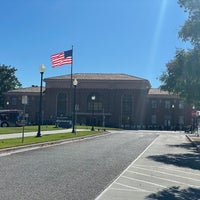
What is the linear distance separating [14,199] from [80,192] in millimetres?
1855

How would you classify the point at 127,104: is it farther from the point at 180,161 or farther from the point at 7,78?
the point at 180,161

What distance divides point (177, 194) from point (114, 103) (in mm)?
99125

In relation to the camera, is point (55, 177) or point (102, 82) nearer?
point (55, 177)

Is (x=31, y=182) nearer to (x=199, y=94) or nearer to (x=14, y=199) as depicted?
(x=14, y=199)

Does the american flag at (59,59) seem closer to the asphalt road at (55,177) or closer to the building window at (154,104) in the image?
the asphalt road at (55,177)

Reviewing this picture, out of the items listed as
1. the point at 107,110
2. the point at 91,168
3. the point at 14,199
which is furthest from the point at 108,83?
the point at 14,199

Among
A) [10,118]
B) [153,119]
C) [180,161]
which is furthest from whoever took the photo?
[153,119]

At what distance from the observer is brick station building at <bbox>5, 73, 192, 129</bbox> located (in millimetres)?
109625

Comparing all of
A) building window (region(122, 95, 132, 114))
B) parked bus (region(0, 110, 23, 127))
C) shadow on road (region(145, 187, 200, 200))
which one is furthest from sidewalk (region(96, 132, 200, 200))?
building window (region(122, 95, 132, 114))

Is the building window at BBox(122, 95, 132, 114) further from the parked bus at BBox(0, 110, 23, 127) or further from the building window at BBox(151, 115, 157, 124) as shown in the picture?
the parked bus at BBox(0, 110, 23, 127)

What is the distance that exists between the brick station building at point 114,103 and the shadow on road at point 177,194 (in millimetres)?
95061

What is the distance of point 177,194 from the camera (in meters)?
11.2

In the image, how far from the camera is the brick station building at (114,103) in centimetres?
10962

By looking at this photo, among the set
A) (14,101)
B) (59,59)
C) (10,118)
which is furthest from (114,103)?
(59,59)
